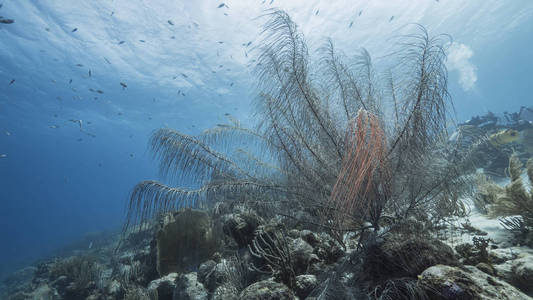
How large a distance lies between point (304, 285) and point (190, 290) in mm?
1981

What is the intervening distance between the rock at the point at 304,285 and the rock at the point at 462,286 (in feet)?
4.15

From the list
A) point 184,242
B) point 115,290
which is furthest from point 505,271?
point 115,290

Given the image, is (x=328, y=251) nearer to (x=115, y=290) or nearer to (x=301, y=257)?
(x=301, y=257)

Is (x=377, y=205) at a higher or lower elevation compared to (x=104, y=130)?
lower

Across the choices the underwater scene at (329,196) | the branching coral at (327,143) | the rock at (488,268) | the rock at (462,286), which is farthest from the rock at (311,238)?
the rock at (462,286)

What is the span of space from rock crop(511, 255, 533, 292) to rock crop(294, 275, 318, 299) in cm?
188

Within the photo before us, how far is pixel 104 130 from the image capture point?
45.2 m

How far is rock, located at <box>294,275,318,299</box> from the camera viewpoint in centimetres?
270

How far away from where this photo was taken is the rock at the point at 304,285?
2.70m

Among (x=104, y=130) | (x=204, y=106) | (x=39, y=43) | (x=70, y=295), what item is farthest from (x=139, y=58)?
(x=104, y=130)

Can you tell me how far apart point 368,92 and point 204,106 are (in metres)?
32.5

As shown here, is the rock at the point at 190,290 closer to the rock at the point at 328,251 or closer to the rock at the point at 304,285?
the rock at the point at 304,285

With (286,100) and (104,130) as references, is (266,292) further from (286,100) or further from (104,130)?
(104,130)

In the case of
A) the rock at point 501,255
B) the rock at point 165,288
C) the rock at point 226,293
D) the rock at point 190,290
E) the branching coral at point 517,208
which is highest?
the branching coral at point 517,208
